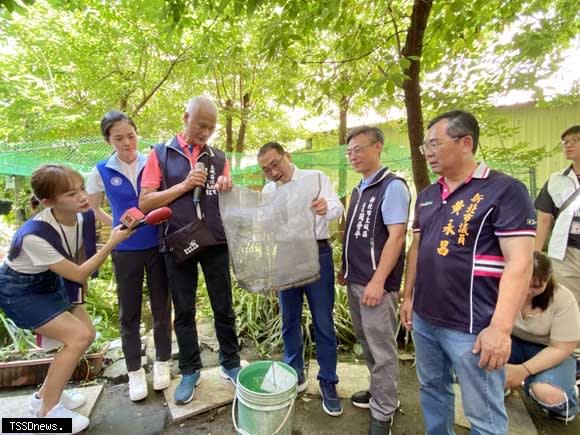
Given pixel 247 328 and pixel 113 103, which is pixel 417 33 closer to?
pixel 247 328

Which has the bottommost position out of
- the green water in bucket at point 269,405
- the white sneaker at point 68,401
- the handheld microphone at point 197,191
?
the white sneaker at point 68,401

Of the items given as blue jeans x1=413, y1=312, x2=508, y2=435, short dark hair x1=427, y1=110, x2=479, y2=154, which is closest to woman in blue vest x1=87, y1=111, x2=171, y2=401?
blue jeans x1=413, y1=312, x2=508, y2=435

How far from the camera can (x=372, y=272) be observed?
1904mm

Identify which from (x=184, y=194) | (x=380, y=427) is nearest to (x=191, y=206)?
(x=184, y=194)

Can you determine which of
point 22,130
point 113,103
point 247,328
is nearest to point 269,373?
point 247,328

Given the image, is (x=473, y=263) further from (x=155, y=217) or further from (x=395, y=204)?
(x=155, y=217)

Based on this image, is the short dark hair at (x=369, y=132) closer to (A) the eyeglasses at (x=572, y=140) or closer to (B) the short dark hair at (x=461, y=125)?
(B) the short dark hair at (x=461, y=125)

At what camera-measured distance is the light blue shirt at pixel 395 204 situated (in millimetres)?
1810

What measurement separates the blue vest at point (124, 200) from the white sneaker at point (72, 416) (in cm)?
104

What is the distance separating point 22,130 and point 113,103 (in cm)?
181

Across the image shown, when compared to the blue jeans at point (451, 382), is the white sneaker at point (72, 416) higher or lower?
lower

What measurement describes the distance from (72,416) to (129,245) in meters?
1.12

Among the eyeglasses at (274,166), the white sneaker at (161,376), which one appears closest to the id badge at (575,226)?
the eyeglasses at (274,166)

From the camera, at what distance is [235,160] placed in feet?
17.7
